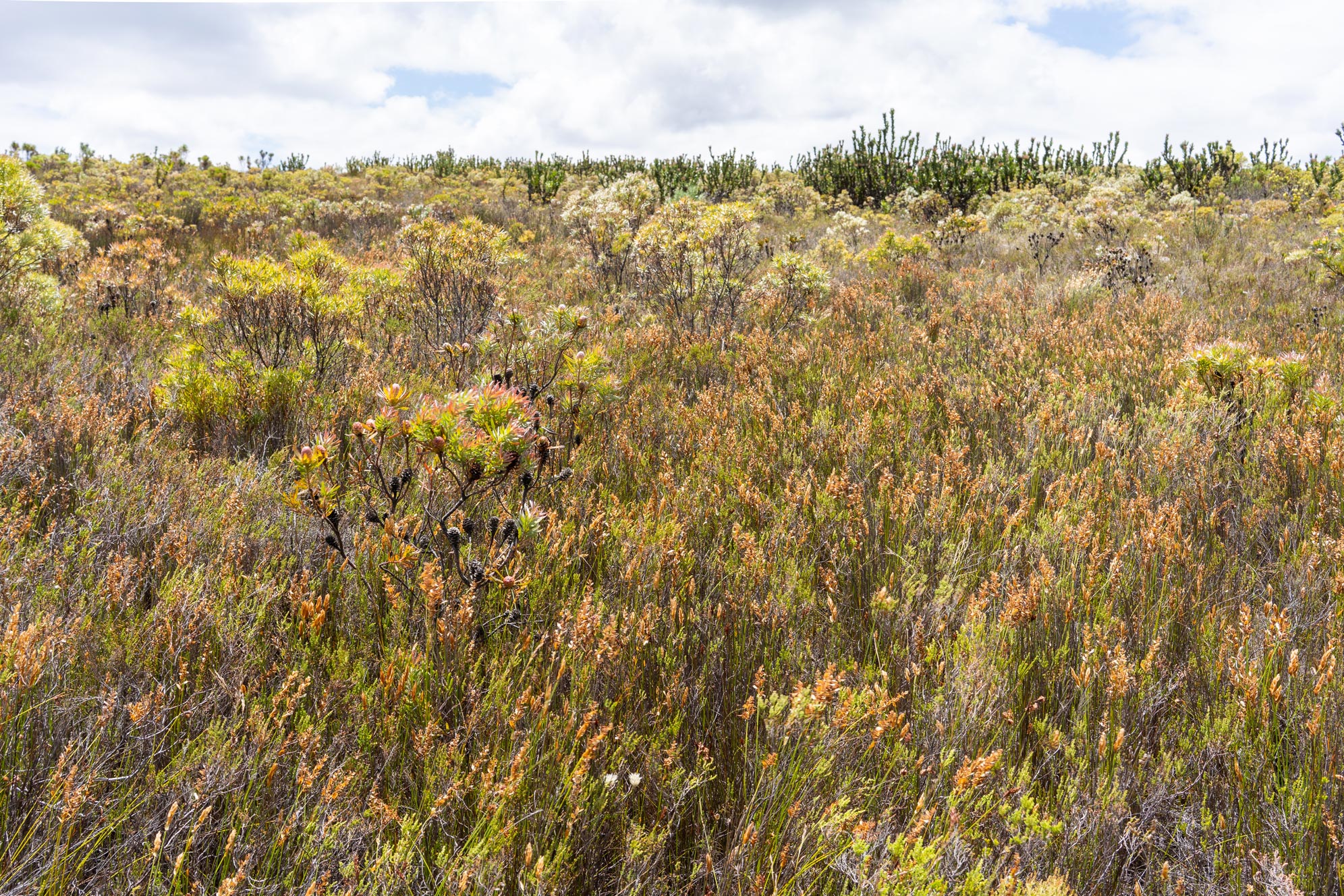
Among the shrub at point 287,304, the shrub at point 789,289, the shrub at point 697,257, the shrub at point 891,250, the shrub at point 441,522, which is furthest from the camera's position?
the shrub at point 891,250

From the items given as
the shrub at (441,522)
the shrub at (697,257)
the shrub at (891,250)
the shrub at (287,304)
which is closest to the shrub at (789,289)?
the shrub at (697,257)

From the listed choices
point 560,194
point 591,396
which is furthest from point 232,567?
point 560,194

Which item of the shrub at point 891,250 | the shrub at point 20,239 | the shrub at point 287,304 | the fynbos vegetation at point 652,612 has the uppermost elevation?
the shrub at point 891,250

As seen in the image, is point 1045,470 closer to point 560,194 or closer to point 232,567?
point 232,567

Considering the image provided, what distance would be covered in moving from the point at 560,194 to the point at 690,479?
19.2 meters

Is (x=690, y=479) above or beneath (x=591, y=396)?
beneath

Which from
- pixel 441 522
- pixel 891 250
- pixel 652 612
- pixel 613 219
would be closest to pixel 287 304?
pixel 441 522

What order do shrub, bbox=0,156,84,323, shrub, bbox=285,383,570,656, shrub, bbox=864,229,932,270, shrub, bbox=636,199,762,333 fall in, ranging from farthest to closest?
shrub, bbox=864,229,932,270 < shrub, bbox=636,199,762,333 < shrub, bbox=0,156,84,323 < shrub, bbox=285,383,570,656

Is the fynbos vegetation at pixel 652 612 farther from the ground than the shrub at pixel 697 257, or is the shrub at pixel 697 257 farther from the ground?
the shrub at pixel 697 257

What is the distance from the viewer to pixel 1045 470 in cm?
355

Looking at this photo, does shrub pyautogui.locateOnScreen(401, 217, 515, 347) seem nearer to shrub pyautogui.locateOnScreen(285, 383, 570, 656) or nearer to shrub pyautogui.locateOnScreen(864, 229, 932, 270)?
shrub pyautogui.locateOnScreen(285, 383, 570, 656)

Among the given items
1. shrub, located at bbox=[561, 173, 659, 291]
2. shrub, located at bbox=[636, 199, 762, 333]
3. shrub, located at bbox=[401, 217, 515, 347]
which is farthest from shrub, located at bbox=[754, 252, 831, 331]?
shrub, located at bbox=[401, 217, 515, 347]

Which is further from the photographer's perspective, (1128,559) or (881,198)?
(881,198)

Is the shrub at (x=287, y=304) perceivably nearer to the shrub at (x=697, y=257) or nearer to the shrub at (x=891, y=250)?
the shrub at (x=697, y=257)
